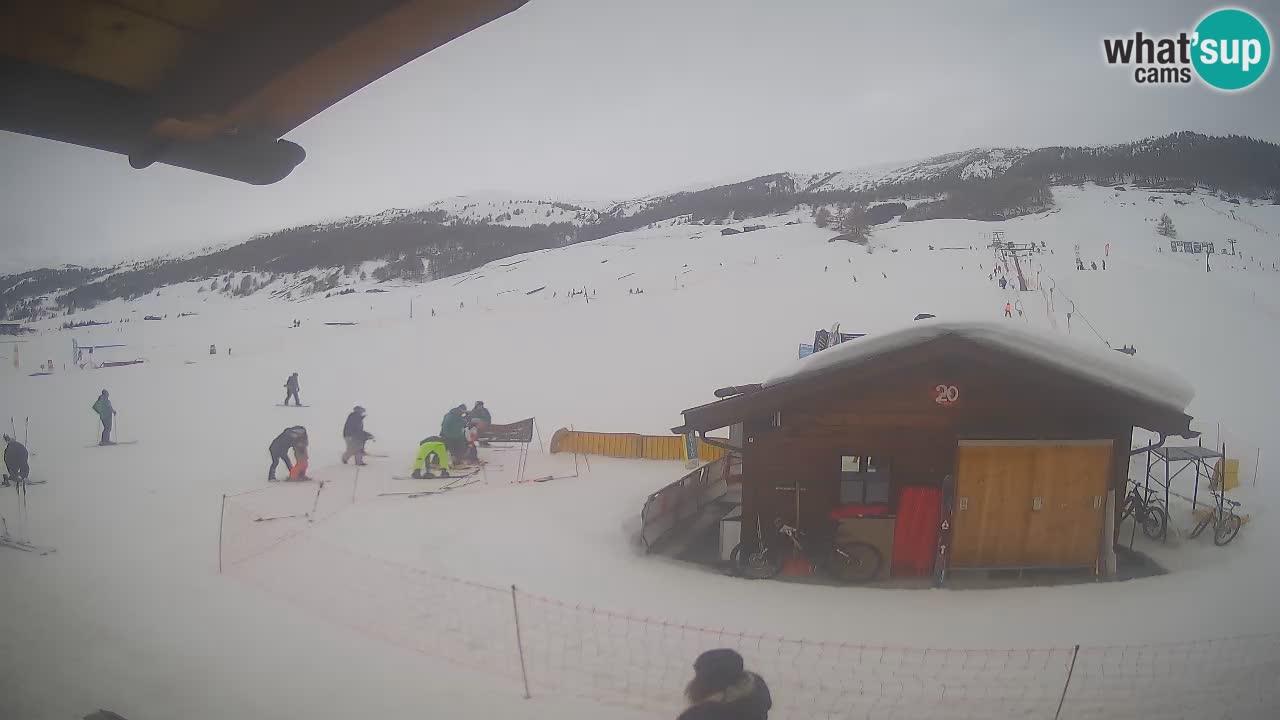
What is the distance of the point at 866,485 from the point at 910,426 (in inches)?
41.1

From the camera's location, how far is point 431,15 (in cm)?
142

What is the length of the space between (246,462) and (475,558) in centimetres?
935

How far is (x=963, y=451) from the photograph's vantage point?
9.38 metres

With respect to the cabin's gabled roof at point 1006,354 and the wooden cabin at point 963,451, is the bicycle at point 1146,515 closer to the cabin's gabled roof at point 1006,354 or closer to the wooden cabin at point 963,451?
the wooden cabin at point 963,451

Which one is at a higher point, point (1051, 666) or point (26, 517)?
point (26, 517)

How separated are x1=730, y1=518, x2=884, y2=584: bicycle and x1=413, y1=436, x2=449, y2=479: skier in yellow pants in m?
7.90

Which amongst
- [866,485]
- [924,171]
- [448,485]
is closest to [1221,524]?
[866,485]

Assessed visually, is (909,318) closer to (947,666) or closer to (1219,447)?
(1219,447)

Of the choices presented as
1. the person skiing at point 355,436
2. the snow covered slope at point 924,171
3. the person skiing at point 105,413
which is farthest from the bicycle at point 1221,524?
the snow covered slope at point 924,171

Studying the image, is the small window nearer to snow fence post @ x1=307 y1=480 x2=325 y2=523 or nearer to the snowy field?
the snowy field

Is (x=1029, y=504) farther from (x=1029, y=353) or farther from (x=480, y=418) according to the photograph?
(x=480, y=418)

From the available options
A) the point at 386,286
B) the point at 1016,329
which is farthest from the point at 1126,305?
the point at 386,286

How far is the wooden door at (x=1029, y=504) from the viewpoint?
9383 millimetres

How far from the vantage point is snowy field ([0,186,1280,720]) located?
616cm
